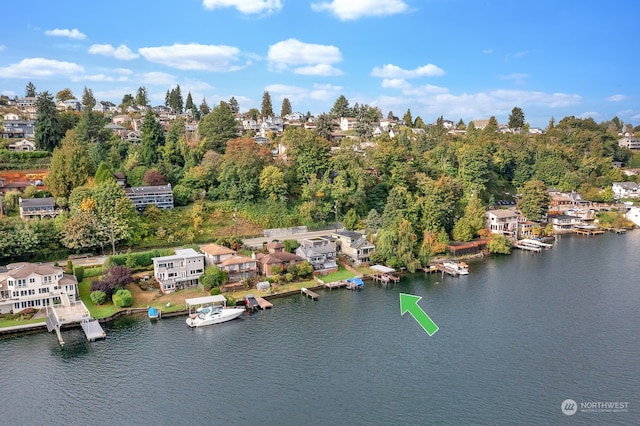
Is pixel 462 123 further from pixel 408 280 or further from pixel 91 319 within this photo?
pixel 91 319

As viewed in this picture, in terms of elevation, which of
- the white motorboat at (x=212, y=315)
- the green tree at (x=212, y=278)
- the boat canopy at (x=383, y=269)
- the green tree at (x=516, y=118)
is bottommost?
the white motorboat at (x=212, y=315)

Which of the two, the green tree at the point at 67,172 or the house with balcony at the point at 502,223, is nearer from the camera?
the green tree at the point at 67,172

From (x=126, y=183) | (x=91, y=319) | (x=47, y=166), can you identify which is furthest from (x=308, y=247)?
(x=47, y=166)

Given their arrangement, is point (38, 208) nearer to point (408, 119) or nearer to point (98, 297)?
point (98, 297)

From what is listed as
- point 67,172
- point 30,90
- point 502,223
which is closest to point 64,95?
point 30,90

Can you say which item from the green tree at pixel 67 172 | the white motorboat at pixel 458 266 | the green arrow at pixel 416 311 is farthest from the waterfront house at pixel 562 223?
the green tree at pixel 67 172

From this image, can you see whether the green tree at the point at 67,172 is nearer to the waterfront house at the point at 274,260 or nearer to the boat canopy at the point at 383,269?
the waterfront house at the point at 274,260
